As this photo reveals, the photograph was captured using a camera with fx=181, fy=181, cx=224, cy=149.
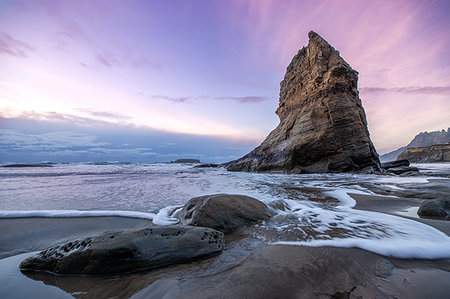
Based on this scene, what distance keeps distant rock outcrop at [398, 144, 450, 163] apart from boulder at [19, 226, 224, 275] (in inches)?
2371

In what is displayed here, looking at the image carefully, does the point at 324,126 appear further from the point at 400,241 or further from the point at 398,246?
the point at 398,246

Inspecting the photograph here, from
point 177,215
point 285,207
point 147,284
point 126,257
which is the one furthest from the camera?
point 285,207

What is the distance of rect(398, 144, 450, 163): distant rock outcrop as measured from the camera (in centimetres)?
3922

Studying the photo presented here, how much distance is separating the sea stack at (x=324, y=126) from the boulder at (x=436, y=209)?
40.8ft

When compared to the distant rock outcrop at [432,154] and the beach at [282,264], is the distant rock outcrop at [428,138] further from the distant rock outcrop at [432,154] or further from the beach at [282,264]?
the beach at [282,264]

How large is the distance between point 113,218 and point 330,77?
18986 mm

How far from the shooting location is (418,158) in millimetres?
45500

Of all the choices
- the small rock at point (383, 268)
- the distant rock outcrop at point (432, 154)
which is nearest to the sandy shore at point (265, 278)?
the small rock at point (383, 268)

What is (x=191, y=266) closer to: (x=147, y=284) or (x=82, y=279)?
(x=147, y=284)

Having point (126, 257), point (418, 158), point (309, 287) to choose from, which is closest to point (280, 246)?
point (309, 287)

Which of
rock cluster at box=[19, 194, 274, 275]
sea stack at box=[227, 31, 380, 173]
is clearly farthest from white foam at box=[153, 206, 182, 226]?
sea stack at box=[227, 31, 380, 173]

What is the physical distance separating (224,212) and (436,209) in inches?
149

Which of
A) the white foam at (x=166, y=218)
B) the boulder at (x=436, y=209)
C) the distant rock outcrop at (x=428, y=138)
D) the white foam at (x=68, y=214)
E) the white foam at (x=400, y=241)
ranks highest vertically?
the distant rock outcrop at (x=428, y=138)

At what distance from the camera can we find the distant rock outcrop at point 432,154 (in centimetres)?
3922
